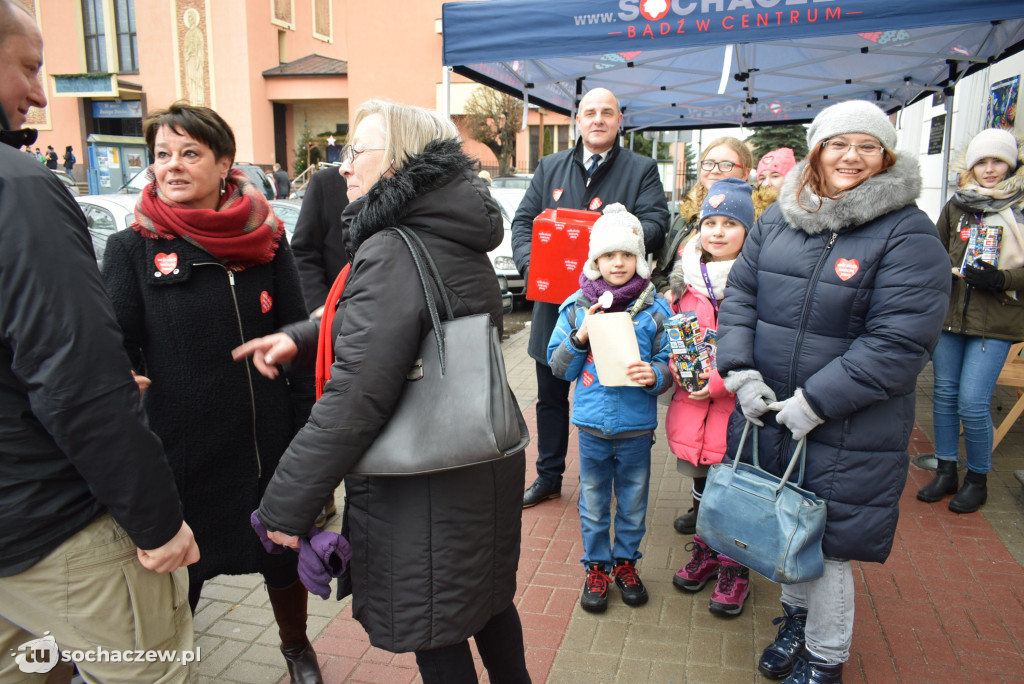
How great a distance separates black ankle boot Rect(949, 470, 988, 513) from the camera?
Answer: 4.00m

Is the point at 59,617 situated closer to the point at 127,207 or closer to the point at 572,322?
the point at 572,322

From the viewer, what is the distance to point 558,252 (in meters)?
3.85

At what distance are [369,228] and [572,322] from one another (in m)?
1.57

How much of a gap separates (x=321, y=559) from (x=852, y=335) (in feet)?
6.05

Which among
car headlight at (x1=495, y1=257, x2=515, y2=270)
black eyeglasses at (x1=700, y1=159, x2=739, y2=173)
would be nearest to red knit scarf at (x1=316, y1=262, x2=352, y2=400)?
black eyeglasses at (x1=700, y1=159, x2=739, y2=173)

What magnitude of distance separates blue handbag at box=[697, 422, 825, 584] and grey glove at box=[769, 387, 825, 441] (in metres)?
0.08

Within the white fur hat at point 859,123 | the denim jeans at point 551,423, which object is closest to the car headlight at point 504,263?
the denim jeans at point 551,423

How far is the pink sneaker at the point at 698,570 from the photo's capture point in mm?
3266

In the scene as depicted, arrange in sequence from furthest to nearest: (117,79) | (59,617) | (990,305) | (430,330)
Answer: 1. (117,79)
2. (990,305)
3. (430,330)
4. (59,617)

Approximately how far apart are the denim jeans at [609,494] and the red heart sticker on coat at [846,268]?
1179mm

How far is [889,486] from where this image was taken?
2.35 m

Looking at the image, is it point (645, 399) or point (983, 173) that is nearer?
point (645, 399)

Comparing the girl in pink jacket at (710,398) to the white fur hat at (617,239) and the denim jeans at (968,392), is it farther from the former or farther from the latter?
the denim jeans at (968,392)

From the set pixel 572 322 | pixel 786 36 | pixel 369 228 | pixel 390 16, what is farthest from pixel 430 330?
pixel 390 16
